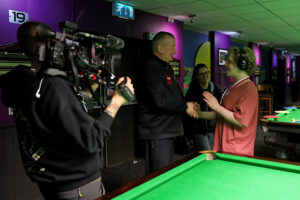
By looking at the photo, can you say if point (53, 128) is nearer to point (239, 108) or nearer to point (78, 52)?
point (78, 52)

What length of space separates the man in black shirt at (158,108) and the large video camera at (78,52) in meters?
0.76

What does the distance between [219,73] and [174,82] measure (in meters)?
5.57

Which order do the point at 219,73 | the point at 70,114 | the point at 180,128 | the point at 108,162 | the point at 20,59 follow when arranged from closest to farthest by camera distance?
the point at 70,114
the point at 180,128
the point at 20,59
the point at 108,162
the point at 219,73

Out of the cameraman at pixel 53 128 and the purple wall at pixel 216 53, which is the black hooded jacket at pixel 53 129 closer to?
the cameraman at pixel 53 128

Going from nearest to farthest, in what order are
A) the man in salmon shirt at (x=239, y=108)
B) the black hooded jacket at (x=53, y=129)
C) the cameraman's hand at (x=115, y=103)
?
1. the black hooded jacket at (x=53, y=129)
2. the cameraman's hand at (x=115, y=103)
3. the man in salmon shirt at (x=239, y=108)

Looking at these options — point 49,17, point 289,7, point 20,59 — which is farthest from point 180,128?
point 289,7

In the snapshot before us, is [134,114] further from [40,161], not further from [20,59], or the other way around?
[40,161]

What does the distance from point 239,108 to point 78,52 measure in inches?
49.4

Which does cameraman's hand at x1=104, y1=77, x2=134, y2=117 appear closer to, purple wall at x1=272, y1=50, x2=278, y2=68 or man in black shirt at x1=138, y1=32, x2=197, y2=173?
man in black shirt at x1=138, y1=32, x2=197, y2=173

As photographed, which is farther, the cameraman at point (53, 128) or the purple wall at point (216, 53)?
the purple wall at point (216, 53)

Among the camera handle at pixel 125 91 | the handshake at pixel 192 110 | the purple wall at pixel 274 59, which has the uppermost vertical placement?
the purple wall at pixel 274 59

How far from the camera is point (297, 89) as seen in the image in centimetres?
1426

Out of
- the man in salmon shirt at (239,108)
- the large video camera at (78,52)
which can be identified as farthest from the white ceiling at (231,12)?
the large video camera at (78,52)

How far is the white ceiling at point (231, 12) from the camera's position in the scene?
4324 mm
